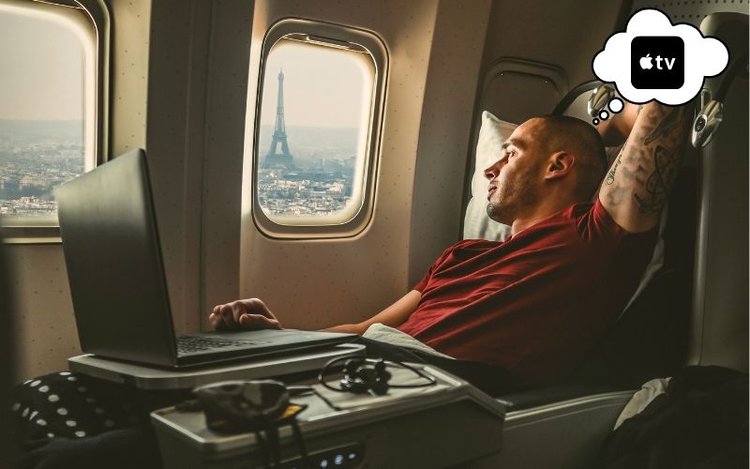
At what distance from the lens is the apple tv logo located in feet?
4.93

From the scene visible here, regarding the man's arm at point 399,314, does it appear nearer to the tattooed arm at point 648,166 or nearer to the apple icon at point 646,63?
the tattooed arm at point 648,166

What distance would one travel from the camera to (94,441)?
3.75ft

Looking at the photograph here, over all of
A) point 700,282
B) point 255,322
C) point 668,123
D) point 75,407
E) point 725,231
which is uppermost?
point 668,123

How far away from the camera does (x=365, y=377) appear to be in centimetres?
104

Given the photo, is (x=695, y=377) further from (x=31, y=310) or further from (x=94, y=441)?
(x=31, y=310)

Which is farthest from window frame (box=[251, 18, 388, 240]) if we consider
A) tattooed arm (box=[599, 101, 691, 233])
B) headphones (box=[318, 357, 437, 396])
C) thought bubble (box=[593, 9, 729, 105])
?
headphones (box=[318, 357, 437, 396])

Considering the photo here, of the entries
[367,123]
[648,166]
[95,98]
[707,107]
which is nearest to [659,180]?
[648,166]

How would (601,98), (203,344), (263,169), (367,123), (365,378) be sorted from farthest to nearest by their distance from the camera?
(367,123)
(263,169)
(601,98)
(203,344)
(365,378)

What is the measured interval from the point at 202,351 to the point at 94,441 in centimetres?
24

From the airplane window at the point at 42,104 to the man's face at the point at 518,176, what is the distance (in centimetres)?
103

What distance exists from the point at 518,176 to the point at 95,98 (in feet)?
3.51

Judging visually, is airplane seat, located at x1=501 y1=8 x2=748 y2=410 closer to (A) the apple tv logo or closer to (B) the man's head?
(A) the apple tv logo

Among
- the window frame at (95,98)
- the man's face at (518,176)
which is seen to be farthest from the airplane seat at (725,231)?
the window frame at (95,98)

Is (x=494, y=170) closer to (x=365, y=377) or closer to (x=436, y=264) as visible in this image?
(x=436, y=264)
